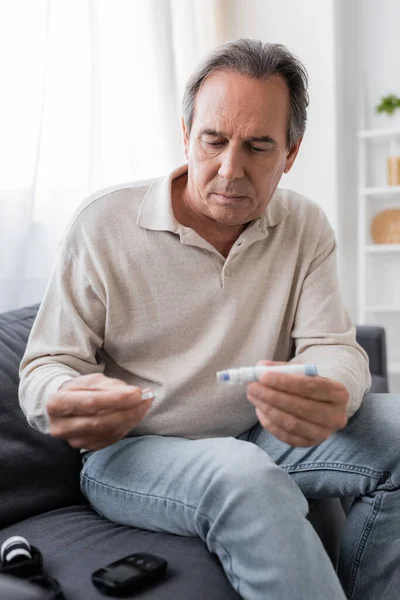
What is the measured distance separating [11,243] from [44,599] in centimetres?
108

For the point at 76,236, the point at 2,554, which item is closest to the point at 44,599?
the point at 2,554

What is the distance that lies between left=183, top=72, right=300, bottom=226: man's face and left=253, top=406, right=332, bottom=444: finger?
1.42 feet

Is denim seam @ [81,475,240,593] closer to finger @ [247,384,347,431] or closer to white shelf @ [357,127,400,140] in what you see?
finger @ [247,384,347,431]

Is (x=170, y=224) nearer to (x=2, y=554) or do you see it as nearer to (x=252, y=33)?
(x=2, y=554)

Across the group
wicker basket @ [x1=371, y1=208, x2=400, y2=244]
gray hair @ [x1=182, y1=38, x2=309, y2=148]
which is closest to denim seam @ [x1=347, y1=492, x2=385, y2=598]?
gray hair @ [x1=182, y1=38, x2=309, y2=148]

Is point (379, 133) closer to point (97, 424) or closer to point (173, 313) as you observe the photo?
point (173, 313)

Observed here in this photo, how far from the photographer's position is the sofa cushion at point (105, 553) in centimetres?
102

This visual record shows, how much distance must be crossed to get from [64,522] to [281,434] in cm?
43

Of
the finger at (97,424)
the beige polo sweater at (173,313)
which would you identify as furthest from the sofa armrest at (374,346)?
the finger at (97,424)

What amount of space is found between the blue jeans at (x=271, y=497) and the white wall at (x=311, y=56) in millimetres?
2083

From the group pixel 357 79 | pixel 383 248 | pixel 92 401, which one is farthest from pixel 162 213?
pixel 357 79

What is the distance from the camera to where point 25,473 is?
52.4 inches

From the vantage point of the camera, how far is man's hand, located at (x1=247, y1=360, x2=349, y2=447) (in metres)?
1.07

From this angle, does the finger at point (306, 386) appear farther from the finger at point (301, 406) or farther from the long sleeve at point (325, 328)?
the long sleeve at point (325, 328)
